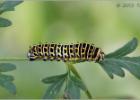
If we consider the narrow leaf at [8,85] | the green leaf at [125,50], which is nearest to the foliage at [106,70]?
the green leaf at [125,50]

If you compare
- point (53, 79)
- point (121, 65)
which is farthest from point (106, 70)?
point (53, 79)

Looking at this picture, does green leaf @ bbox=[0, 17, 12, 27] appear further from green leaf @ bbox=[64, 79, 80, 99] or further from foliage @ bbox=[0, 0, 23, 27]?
green leaf @ bbox=[64, 79, 80, 99]

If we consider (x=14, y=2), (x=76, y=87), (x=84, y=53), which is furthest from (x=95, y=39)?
(x=14, y=2)

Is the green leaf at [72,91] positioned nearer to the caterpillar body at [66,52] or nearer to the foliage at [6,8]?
the caterpillar body at [66,52]

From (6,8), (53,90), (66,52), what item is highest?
(6,8)

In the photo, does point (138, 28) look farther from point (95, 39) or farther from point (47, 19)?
point (47, 19)

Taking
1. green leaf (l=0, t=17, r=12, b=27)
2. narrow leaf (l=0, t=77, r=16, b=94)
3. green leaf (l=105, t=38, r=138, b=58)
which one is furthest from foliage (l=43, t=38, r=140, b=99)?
green leaf (l=0, t=17, r=12, b=27)

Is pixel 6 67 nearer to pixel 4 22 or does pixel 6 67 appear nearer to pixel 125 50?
pixel 4 22
